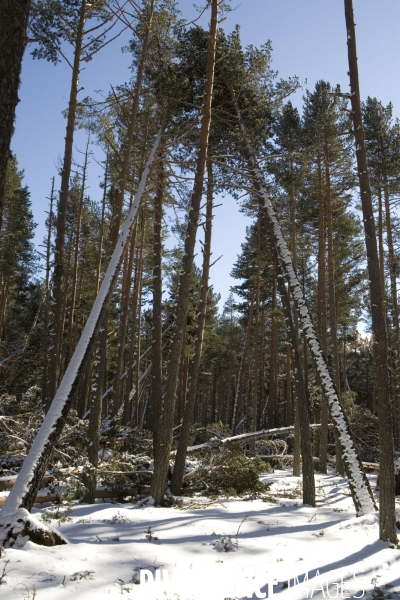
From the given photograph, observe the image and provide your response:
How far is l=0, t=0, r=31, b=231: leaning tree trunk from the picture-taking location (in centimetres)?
435

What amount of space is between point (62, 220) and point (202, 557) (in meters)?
8.02

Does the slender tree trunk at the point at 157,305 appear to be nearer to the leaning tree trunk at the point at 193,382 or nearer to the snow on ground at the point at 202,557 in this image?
the leaning tree trunk at the point at 193,382

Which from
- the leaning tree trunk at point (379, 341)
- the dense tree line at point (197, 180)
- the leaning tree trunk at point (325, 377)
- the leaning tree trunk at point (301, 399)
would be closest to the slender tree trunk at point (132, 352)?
the dense tree line at point (197, 180)

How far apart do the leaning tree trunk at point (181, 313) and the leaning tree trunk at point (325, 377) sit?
5.47 ft

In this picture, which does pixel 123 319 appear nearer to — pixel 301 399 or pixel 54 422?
pixel 301 399

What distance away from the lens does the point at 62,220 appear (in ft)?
34.4

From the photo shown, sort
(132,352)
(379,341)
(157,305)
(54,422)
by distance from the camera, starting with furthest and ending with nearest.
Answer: (132,352) < (157,305) < (379,341) < (54,422)

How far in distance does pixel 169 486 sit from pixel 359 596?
6306 millimetres

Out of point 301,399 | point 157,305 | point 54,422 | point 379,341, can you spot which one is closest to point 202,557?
point 54,422

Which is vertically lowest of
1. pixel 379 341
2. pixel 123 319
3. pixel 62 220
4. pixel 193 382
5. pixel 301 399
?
pixel 301 399

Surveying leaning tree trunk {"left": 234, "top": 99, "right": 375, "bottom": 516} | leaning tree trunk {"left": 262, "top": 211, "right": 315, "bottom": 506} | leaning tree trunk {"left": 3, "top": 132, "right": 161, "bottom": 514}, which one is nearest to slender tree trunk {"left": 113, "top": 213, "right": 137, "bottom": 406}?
leaning tree trunk {"left": 262, "top": 211, "right": 315, "bottom": 506}

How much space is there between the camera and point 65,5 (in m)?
11.2

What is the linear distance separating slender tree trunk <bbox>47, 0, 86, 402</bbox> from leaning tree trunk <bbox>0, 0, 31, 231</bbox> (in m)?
5.93

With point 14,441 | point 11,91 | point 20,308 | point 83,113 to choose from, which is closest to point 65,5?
point 83,113
